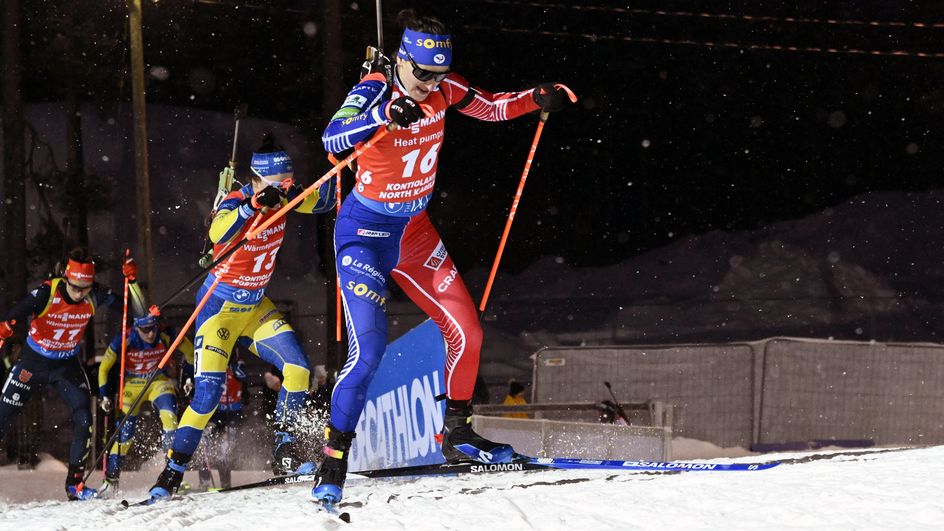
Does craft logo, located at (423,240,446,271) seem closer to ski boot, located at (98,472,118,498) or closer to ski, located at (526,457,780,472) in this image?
ski, located at (526,457,780,472)

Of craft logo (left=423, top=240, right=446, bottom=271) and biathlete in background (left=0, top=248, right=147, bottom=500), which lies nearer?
craft logo (left=423, top=240, right=446, bottom=271)

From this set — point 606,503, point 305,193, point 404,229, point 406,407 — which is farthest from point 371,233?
point 406,407

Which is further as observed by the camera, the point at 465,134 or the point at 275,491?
the point at 465,134

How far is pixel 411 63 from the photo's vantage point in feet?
16.1

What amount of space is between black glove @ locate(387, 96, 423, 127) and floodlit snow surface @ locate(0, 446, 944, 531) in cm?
177

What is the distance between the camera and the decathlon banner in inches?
293

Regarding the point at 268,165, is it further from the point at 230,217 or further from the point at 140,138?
the point at 140,138

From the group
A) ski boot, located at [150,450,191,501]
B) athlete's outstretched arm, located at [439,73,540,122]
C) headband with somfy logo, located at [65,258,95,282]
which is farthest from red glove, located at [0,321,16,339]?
athlete's outstretched arm, located at [439,73,540,122]

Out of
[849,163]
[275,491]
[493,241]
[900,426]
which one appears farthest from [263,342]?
[849,163]

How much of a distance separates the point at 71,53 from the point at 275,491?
17.1 metres

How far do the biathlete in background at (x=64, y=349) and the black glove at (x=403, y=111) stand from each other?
4.13 metres

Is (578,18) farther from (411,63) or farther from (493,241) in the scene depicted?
(411,63)

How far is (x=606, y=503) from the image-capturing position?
185 inches

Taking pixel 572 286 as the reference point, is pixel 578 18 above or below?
above
